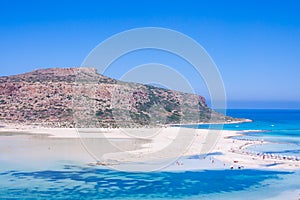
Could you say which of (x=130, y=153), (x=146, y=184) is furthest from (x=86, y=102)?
(x=146, y=184)

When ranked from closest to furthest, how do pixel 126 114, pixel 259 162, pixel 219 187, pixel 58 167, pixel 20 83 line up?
pixel 219 187, pixel 58 167, pixel 259 162, pixel 126 114, pixel 20 83

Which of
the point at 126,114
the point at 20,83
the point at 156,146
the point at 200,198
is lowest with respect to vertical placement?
the point at 200,198

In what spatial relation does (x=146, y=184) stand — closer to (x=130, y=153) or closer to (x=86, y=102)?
(x=130, y=153)

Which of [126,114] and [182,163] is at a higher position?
[126,114]

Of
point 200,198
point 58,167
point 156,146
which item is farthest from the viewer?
point 156,146

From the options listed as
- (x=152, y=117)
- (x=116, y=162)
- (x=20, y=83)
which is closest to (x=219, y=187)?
(x=116, y=162)

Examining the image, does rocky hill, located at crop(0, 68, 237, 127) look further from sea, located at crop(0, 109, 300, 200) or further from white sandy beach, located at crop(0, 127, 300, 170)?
sea, located at crop(0, 109, 300, 200)

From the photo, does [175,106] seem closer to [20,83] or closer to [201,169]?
[20,83]
